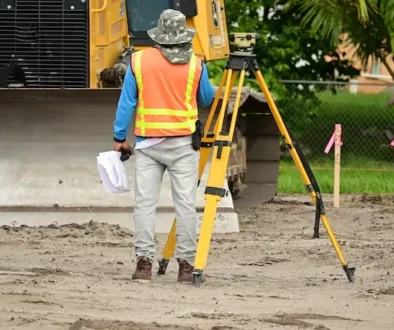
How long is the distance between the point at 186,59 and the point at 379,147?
13.2 metres

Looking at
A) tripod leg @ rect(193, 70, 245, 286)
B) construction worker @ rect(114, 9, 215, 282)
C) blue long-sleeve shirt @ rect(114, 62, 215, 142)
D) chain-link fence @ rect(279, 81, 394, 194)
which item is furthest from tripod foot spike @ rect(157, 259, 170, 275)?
chain-link fence @ rect(279, 81, 394, 194)

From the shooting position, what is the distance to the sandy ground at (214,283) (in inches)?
280

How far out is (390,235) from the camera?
39.1 ft

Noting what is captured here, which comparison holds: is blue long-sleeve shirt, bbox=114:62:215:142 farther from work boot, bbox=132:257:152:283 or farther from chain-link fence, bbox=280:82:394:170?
chain-link fence, bbox=280:82:394:170

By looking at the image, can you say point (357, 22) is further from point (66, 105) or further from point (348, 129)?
point (66, 105)

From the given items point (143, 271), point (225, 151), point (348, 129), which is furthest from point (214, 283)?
point (348, 129)

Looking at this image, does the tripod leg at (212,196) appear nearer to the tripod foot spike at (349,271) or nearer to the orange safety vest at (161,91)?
the orange safety vest at (161,91)

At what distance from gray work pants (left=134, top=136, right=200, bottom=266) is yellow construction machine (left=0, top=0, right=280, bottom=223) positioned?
9.73 feet

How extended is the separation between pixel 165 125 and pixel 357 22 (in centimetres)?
1329

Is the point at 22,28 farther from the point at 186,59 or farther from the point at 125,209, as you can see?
the point at 186,59

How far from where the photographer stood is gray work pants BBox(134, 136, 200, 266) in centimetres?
872

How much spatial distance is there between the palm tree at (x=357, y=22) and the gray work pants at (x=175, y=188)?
11749mm

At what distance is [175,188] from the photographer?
8781mm

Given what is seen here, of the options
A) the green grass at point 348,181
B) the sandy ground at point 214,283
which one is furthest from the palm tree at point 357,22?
the sandy ground at point 214,283
